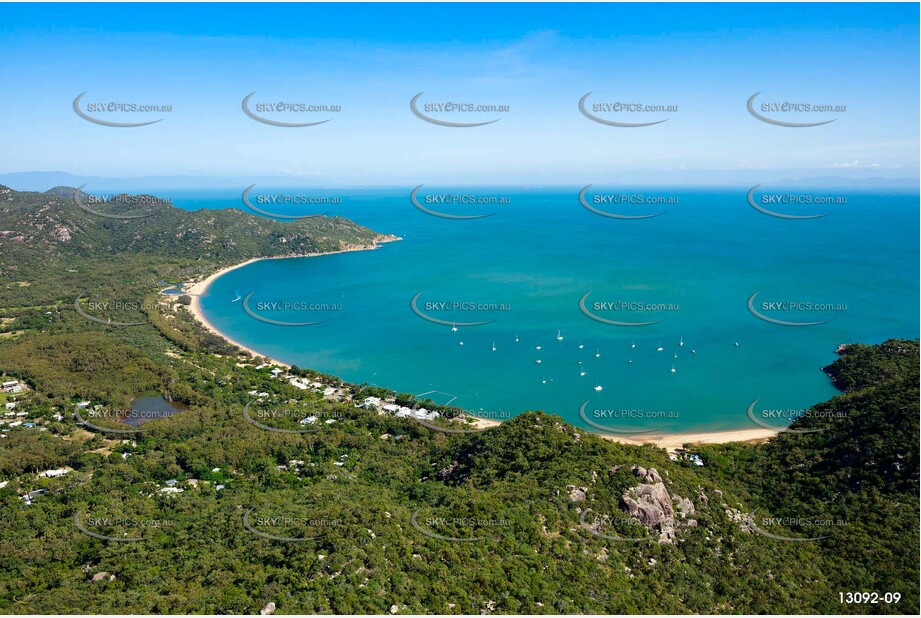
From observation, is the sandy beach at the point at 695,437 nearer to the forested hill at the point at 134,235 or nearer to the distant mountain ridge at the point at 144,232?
the forested hill at the point at 134,235

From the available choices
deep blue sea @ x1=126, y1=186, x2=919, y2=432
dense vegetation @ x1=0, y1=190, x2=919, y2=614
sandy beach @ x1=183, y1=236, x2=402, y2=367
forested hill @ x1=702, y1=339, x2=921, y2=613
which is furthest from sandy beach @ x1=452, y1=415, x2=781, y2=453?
sandy beach @ x1=183, y1=236, x2=402, y2=367

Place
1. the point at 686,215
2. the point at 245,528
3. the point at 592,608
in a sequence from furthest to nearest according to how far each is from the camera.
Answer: the point at 686,215 < the point at 245,528 < the point at 592,608

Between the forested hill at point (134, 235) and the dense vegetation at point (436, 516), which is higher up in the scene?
the forested hill at point (134, 235)

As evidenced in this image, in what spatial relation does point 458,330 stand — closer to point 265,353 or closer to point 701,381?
point 265,353

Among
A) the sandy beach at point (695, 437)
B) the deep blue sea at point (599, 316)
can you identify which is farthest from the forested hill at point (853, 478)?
the deep blue sea at point (599, 316)

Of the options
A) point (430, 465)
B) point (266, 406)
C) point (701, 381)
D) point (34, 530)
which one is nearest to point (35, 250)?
point (266, 406)

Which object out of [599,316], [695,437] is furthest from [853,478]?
[599,316]

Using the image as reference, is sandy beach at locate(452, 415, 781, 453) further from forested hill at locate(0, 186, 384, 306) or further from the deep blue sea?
forested hill at locate(0, 186, 384, 306)
